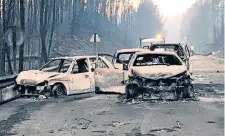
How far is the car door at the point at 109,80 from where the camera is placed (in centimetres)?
1491

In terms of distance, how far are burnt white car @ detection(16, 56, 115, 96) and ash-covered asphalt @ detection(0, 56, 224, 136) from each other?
44 centimetres

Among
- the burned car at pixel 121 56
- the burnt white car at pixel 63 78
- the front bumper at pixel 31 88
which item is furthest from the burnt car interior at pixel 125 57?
the front bumper at pixel 31 88

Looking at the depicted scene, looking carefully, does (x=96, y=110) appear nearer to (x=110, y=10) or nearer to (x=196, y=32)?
(x=110, y=10)

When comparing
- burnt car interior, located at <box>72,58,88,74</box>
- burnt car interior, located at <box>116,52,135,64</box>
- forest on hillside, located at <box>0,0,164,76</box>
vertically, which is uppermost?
forest on hillside, located at <box>0,0,164,76</box>

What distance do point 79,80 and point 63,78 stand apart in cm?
66

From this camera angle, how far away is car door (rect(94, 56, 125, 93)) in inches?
587

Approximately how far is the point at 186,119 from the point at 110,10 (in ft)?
237

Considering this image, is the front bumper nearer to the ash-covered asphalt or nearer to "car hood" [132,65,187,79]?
the ash-covered asphalt

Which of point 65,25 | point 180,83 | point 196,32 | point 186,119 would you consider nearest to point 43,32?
point 180,83

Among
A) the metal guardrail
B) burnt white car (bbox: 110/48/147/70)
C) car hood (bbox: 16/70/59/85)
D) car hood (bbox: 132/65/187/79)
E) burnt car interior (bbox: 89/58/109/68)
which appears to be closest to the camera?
car hood (bbox: 132/65/187/79)

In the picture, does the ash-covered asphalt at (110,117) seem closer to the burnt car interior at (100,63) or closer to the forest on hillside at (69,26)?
the burnt car interior at (100,63)

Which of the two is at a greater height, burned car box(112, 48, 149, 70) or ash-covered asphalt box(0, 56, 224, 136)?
burned car box(112, 48, 149, 70)

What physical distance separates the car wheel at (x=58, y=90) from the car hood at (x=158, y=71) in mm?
2793

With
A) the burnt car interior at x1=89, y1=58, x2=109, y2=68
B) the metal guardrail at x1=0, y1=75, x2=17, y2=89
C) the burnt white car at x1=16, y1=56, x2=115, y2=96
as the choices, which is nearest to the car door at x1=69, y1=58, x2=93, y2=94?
the burnt white car at x1=16, y1=56, x2=115, y2=96
